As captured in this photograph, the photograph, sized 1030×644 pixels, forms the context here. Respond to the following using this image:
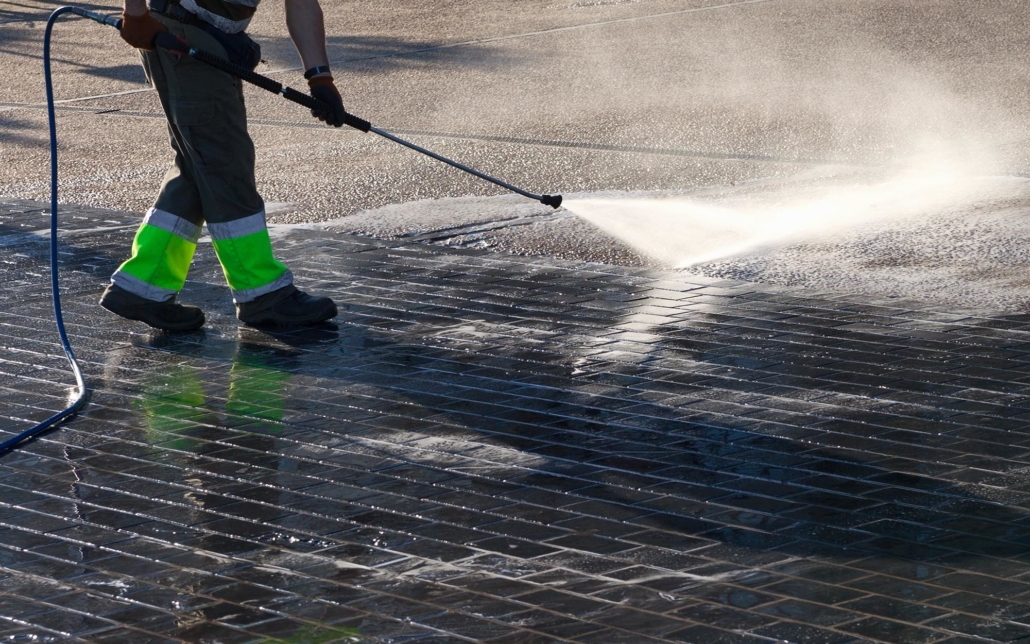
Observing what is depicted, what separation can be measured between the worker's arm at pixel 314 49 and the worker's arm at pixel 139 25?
0.49 meters

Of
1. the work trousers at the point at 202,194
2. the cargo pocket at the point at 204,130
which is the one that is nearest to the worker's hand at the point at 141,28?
the work trousers at the point at 202,194

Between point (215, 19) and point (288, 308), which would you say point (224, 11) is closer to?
point (215, 19)

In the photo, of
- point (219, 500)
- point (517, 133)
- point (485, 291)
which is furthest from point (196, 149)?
point (517, 133)

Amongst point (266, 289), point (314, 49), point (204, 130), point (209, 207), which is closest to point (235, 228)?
point (209, 207)

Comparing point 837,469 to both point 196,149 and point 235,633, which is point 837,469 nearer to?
point 235,633

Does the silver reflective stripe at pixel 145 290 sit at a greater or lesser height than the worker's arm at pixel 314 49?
lesser

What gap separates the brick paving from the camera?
309 centimetres

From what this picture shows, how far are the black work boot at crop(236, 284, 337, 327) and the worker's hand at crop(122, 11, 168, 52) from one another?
3.15 feet

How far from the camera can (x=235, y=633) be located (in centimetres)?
303

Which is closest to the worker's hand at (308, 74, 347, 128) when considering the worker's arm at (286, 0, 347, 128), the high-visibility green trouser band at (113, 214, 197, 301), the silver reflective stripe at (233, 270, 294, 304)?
the worker's arm at (286, 0, 347, 128)

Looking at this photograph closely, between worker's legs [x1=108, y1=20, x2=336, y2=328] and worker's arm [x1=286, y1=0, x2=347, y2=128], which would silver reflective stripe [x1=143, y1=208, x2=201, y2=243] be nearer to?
worker's legs [x1=108, y1=20, x2=336, y2=328]

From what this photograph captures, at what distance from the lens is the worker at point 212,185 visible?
5.25 m

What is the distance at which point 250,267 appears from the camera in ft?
17.5

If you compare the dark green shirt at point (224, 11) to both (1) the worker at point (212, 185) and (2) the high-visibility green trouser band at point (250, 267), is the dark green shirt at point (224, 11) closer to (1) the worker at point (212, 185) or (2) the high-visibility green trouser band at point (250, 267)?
(1) the worker at point (212, 185)
